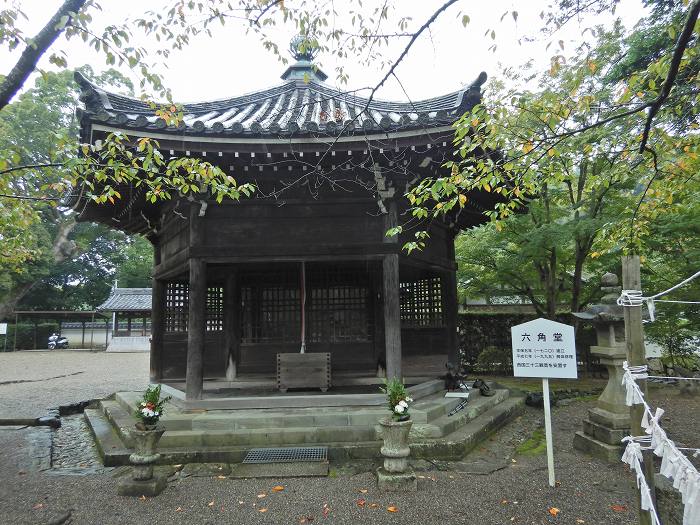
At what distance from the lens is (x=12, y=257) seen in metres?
10.0

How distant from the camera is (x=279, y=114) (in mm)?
7293

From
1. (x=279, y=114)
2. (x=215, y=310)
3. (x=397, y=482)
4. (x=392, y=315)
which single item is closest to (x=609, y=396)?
(x=392, y=315)

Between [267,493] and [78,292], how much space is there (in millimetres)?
40455

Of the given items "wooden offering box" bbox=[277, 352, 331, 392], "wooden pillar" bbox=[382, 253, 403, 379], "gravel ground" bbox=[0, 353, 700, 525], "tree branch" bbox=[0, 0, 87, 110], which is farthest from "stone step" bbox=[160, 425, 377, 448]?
"tree branch" bbox=[0, 0, 87, 110]

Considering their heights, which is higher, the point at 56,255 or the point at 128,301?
the point at 56,255

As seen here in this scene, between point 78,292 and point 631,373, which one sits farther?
point 78,292

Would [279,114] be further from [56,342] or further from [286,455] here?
[56,342]

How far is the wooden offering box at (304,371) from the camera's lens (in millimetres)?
7105

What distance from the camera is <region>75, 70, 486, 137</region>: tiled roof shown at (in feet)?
17.7

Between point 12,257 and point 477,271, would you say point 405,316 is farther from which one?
point 12,257

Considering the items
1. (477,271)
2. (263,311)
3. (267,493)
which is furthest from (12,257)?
(477,271)

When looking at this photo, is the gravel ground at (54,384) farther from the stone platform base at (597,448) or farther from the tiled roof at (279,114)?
the stone platform base at (597,448)

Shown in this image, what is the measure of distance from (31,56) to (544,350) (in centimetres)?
623

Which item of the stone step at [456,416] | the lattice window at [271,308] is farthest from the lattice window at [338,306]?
the stone step at [456,416]
